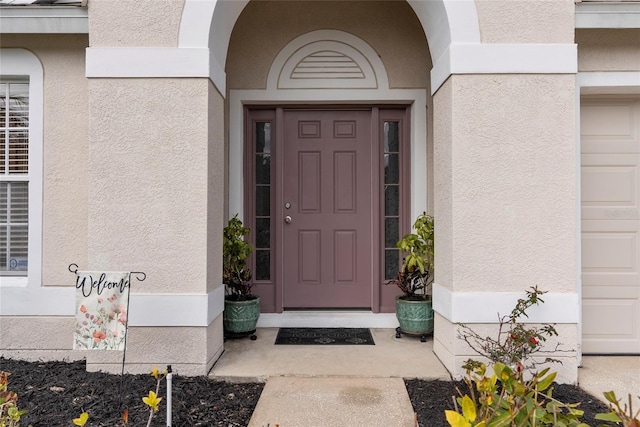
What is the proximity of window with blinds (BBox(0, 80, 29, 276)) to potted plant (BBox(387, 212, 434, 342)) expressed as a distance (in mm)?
3394

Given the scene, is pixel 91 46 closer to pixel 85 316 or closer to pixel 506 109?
pixel 85 316

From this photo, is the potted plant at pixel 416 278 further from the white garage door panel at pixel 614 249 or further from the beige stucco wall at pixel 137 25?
the beige stucco wall at pixel 137 25

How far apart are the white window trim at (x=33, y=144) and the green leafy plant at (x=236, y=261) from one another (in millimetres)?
1536

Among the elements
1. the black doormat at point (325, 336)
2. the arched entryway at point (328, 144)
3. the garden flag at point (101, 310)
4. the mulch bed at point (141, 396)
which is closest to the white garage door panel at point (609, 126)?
the arched entryway at point (328, 144)

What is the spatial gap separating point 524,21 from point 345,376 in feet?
9.78

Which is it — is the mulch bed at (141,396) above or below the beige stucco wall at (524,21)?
below

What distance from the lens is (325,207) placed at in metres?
4.48

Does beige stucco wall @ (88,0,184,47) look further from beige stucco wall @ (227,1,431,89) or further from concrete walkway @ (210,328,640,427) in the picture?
concrete walkway @ (210,328,640,427)

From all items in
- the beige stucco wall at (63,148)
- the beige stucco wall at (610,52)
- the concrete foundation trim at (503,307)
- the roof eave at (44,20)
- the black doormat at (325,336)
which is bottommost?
the black doormat at (325,336)

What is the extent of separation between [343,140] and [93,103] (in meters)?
2.38

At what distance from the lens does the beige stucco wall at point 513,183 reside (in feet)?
10.1

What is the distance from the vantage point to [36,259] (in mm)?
3498

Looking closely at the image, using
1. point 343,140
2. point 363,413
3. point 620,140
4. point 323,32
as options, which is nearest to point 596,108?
point 620,140

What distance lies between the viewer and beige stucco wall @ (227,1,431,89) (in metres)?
4.33
